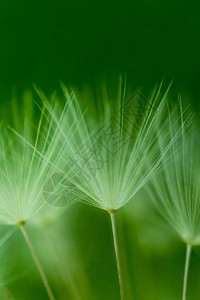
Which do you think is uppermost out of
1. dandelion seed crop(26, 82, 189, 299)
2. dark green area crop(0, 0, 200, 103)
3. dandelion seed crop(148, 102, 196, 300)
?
dark green area crop(0, 0, 200, 103)

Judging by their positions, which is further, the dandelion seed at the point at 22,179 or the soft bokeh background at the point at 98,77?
the soft bokeh background at the point at 98,77

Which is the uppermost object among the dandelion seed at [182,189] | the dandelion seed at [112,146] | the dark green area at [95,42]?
the dark green area at [95,42]

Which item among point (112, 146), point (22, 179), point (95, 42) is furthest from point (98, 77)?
point (22, 179)

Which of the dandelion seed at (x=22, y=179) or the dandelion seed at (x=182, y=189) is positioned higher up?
the dandelion seed at (x=22, y=179)

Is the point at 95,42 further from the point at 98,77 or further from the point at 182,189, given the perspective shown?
the point at 182,189

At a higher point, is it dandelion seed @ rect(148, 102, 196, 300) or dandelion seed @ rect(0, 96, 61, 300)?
dandelion seed @ rect(0, 96, 61, 300)

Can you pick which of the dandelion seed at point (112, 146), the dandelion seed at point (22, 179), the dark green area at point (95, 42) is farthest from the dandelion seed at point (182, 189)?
the dandelion seed at point (22, 179)

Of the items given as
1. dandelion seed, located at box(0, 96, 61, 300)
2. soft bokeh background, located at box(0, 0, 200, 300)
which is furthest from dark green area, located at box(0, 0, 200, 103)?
dandelion seed, located at box(0, 96, 61, 300)

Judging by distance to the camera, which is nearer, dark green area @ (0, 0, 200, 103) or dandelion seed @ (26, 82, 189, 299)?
dandelion seed @ (26, 82, 189, 299)

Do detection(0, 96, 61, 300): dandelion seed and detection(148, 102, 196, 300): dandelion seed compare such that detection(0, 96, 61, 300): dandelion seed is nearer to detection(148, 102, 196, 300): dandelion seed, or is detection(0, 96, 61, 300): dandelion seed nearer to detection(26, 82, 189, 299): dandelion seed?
detection(26, 82, 189, 299): dandelion seed

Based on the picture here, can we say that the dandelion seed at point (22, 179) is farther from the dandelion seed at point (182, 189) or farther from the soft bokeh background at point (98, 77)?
the dandelion seed at point (182, 189)
